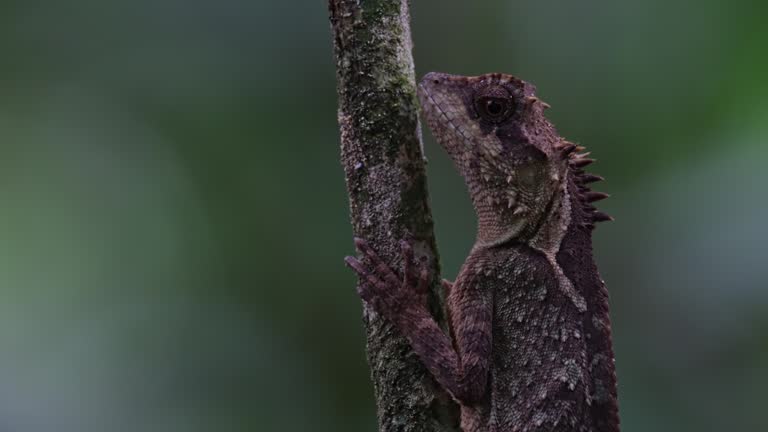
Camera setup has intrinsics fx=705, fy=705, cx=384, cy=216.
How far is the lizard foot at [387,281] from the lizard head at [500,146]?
684 millimetres

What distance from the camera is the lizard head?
3535mm

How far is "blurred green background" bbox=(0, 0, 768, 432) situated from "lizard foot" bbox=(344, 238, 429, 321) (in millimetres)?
3018

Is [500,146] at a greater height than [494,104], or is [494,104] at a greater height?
[494,104]

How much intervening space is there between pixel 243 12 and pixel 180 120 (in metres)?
1.11

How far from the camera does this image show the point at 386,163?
117 inches

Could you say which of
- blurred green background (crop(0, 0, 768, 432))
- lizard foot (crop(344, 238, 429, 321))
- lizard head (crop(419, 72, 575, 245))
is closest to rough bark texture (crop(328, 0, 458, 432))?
lizard foot (crop(344, 238, 429, 321))

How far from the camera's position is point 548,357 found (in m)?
3.29

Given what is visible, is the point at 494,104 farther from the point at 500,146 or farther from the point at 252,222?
the point at 252,222

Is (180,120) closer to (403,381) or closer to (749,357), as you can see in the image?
(403,381)

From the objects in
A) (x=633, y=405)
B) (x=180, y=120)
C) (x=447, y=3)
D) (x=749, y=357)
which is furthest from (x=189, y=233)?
(x=749, y=357)

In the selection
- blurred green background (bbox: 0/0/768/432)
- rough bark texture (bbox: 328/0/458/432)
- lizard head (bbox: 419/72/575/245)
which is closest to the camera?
rough bark texture (bbox: 328/0/458/432)

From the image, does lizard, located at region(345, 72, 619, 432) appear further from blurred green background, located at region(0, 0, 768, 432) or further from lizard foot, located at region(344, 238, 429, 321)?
blurred green background, located at region(0, 0, 768, 432)

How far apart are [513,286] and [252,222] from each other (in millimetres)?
3296

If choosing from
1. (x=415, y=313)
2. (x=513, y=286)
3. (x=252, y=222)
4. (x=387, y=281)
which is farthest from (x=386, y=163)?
(x=252, y=222)
